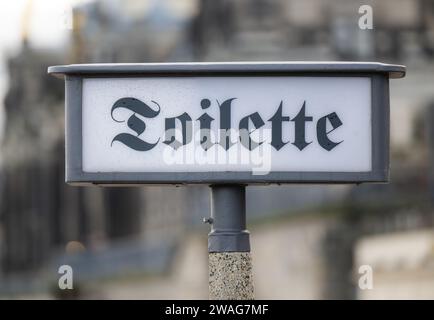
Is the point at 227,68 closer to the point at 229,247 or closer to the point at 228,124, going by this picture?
the point at 228,124

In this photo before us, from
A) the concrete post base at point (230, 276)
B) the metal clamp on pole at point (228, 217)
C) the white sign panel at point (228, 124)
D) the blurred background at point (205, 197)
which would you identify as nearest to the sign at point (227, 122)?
the white sign panel at point (228, 124)

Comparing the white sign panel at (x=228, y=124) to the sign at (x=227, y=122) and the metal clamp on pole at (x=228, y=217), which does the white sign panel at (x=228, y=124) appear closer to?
the sign at (x=227, y=122)

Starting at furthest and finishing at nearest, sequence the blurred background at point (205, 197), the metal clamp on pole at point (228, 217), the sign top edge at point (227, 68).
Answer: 1. the blurred background at point (205, 197)
2. the metal clamp on pole at point (228, 217)
3. the sign top edge at point (227, 68)

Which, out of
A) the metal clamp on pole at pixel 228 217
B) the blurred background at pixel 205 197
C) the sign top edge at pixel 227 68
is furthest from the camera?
the blurred background at pixel 205 197

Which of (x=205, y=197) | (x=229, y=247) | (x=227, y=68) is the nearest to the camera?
(x=227, y=68)

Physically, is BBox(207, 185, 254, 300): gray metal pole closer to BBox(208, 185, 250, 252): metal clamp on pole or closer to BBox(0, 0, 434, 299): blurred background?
BBox(208, 185, 250, 252): metal clamp on pole

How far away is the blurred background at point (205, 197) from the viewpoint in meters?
72.6

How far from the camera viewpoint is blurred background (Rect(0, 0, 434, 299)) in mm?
72562

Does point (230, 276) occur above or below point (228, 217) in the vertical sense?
below

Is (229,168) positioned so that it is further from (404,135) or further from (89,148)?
(404,135)

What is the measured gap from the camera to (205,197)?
87.0m

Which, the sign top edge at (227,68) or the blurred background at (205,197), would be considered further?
the blurred background at (205,197)

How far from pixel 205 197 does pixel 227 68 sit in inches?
3063

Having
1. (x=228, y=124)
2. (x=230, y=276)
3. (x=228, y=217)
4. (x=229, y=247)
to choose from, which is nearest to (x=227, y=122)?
(x=228, y=124)
